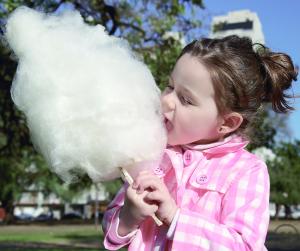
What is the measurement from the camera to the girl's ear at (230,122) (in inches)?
89.2

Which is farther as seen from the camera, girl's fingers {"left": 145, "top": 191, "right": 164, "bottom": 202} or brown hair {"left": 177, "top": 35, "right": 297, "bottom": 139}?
brown hair {"left": 177, "top": 35, "right": 297, "bottom": 139}

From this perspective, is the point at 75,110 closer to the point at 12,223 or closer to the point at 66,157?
the point at 66,157

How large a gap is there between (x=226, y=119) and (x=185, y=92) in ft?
0.69

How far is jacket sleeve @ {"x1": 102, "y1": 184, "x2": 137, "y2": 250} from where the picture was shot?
2.20m

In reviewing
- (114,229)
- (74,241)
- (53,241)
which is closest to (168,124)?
(114,229)

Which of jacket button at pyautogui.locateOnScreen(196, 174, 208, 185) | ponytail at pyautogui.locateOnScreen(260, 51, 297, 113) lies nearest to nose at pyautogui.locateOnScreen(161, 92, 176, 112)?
jacket button at pyautogui.locateOnScreen(196, 174, 208, 185)

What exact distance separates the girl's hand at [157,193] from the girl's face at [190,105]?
0.26 metres

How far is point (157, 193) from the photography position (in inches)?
78.2

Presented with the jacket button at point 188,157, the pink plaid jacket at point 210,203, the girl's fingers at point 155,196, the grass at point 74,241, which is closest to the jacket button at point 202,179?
the pink plaid jacket at point 210,203

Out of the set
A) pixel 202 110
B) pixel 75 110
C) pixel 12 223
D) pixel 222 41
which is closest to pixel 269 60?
pixel 222 41

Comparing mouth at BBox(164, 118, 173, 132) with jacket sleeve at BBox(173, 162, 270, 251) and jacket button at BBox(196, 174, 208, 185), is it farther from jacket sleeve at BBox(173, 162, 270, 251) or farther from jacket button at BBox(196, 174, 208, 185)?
jacket sleeve at BBox(173, 162, 270, 251)

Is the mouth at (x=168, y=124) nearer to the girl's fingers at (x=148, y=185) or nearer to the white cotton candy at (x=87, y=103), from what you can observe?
the white cotton candy at (x=87, y=103)

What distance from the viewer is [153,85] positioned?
223 cm

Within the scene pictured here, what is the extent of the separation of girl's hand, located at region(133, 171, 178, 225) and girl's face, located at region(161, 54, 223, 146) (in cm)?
26
